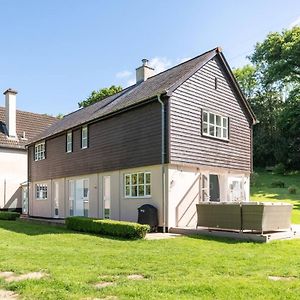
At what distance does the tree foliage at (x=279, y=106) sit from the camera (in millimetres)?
49375

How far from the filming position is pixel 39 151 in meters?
27.2

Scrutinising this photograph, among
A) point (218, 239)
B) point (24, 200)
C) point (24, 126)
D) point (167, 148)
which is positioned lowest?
point (218, 239)

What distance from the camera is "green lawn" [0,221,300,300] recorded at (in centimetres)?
643

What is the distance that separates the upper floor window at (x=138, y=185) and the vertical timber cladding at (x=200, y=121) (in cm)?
174

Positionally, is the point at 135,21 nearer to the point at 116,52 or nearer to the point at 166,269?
the point at 116,52

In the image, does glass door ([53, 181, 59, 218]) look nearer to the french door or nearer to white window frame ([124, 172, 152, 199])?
the french door

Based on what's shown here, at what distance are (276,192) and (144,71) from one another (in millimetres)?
17602

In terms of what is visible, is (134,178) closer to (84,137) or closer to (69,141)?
(84,137)

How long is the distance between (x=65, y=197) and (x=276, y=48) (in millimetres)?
37050

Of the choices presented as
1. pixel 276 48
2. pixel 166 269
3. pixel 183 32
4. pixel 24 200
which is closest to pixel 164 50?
pixel 183 32

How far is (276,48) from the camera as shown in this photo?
50656 mm

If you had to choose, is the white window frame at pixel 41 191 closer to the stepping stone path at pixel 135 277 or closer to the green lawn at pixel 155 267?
the green lawn at pixel 155 267

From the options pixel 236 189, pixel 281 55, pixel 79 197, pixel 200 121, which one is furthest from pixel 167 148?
pixel 281 55

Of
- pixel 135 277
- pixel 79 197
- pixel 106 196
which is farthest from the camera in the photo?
pixel 79 197
